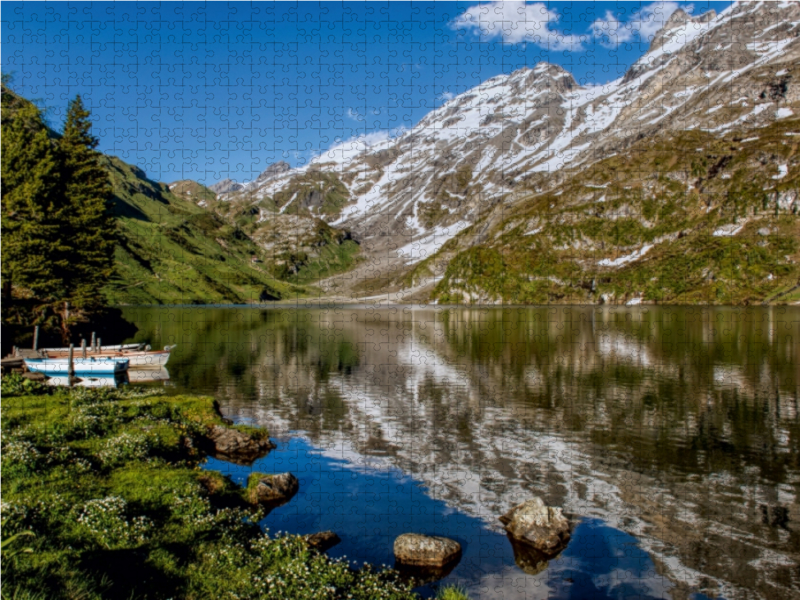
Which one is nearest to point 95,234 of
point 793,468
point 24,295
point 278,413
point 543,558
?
point 24,295

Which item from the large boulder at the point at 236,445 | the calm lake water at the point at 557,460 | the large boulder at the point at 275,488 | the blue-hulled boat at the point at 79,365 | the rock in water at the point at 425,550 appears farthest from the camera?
the blue-hulled boat at the point at 79,365

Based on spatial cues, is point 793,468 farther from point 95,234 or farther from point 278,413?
point 95,234

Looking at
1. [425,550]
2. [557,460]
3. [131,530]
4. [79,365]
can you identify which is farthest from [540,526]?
[79,365]

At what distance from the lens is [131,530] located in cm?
1589

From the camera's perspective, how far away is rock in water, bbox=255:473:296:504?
25.2 metres

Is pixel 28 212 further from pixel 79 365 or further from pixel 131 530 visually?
pixel 131 530

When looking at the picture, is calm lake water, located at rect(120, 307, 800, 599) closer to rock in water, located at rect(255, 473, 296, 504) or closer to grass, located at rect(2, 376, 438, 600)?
rock in water, located at rect(255, 473, 296, 504)

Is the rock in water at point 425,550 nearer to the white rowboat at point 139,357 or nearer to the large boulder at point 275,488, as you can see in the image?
the large boulder at point 275,488

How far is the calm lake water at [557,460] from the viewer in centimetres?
2018

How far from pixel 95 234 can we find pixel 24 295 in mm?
12205

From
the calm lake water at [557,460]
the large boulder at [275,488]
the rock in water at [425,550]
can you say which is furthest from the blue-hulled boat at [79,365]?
the rock in water at [425,550]

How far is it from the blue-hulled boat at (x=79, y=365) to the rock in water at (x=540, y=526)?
1832 inches

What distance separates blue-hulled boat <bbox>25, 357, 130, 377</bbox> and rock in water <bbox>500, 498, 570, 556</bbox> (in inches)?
1832

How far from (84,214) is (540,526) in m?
76.6
